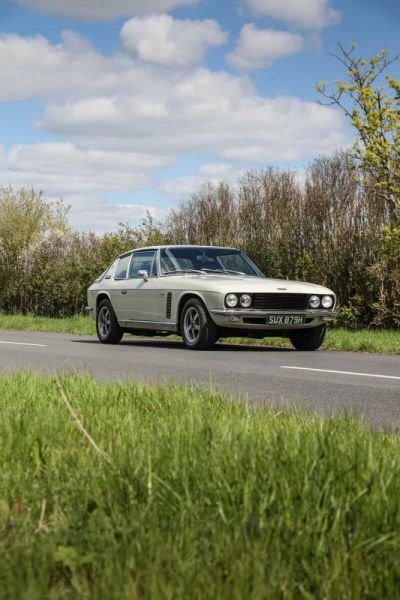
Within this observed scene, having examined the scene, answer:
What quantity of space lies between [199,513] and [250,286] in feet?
37.1

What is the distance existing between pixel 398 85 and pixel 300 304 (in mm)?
5279


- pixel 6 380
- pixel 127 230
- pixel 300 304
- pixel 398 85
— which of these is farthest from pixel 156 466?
pixel 127 230

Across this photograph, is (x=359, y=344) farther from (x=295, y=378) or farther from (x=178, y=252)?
(x=295, y=378)

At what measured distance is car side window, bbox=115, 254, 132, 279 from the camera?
17480mm

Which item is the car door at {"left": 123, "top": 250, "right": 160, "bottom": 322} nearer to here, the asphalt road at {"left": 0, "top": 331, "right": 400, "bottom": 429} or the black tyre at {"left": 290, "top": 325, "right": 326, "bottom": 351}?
the asphalt road at {"left": 0, "top": 331, "right": 400, "bottom": 429}

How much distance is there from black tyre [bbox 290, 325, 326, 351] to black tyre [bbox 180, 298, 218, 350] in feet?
5.03

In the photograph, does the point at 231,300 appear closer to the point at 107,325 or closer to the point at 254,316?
the point at 254,316

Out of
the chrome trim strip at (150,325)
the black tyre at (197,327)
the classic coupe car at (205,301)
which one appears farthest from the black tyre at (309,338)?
the chrome trim strip at (150,325)

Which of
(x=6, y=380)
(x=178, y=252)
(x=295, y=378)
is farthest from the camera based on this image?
(x=178, y=252)

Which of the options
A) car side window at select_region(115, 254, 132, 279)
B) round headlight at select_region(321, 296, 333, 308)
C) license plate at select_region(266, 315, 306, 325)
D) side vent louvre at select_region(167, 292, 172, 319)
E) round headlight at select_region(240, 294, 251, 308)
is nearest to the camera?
round headlight at select_region(240, 294, 251, 308)

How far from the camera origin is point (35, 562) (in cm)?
304

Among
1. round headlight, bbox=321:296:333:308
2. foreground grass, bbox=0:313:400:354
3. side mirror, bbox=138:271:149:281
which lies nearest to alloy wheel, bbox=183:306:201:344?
side mirror, bbox=138:271:149:281

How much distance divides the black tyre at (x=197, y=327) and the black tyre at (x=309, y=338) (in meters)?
1.53

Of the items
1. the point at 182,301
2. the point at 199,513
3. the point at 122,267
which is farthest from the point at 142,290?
the point at 199,513
